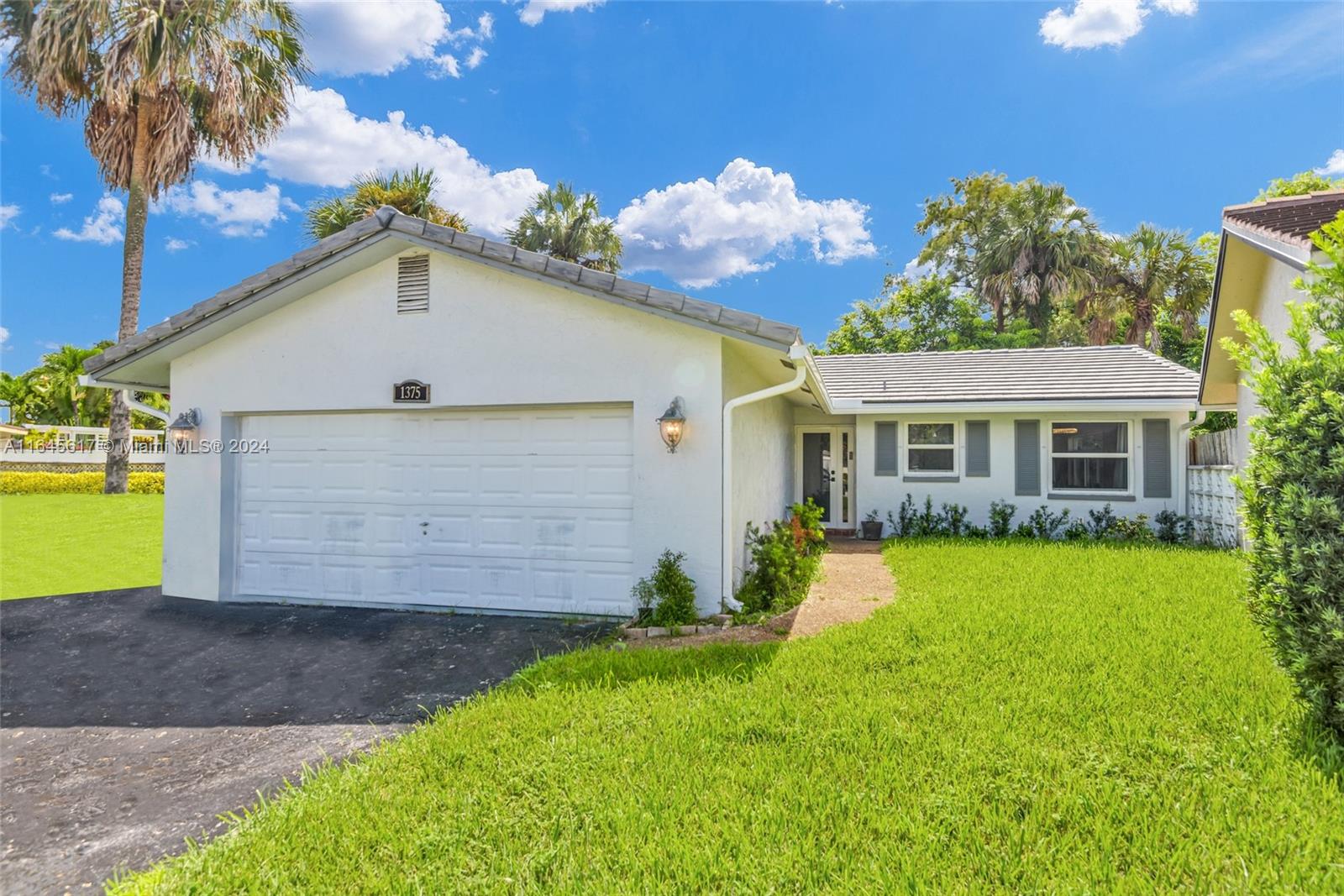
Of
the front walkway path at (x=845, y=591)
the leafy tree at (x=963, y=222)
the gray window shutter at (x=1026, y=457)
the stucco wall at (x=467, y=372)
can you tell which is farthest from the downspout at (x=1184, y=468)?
the leafy tree at (x=963, y=222)

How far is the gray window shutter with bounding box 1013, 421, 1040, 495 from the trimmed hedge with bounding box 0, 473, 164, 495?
74.6ft

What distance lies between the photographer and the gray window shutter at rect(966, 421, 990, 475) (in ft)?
41.6

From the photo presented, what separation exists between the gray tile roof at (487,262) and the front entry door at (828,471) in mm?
8573

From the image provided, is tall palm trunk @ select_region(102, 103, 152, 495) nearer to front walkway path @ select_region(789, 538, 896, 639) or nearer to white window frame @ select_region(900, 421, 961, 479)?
front walkway path @ select_region(789, 538, 896, 639)

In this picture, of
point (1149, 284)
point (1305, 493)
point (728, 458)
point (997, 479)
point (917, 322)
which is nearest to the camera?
point (1305, 493)

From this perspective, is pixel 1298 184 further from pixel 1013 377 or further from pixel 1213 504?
pixel 1213 504

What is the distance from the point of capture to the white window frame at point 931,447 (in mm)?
12844

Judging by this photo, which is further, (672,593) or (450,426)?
(450,426)

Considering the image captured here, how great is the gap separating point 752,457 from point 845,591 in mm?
2054

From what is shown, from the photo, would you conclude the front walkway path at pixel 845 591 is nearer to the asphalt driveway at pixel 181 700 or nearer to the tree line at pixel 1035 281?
the asphalt driveway at pixel 181 700

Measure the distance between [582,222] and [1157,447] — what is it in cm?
1843

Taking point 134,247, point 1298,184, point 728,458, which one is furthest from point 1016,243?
point 134,247

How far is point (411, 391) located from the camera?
24.0ft

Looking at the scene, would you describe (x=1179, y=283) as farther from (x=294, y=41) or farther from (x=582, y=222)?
(x=294, y=41)
